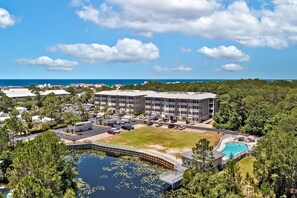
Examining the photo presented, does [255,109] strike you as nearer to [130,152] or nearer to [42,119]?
[130,152]

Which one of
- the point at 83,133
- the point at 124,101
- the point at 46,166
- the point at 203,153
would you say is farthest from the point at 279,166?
the point at 124,101

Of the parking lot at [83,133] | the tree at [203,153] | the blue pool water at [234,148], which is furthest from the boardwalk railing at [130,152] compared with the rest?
the blue pool water at [234,148]

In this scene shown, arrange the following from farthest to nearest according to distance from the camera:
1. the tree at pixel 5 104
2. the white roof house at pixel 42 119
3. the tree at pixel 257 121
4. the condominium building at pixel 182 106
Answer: the tree at pixel 5 104
the condominium building at pixel 182 106
the white roof house at pixel 42 119
the tree at pixel 257 121

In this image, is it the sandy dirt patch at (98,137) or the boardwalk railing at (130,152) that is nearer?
the boardwalk railing at (130,152)

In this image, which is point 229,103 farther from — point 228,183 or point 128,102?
point 228,183

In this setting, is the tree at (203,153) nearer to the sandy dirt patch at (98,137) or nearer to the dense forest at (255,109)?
the dense forest at (255,109)

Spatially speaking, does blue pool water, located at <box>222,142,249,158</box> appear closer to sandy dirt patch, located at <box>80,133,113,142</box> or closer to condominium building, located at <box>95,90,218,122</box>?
condominium building, located at <box>95,90,218,122</box>

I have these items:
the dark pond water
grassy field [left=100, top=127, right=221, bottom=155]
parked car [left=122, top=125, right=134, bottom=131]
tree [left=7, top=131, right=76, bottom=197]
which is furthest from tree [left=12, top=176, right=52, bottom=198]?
parked car [left=122, top=125, right=134, bottom=131]
